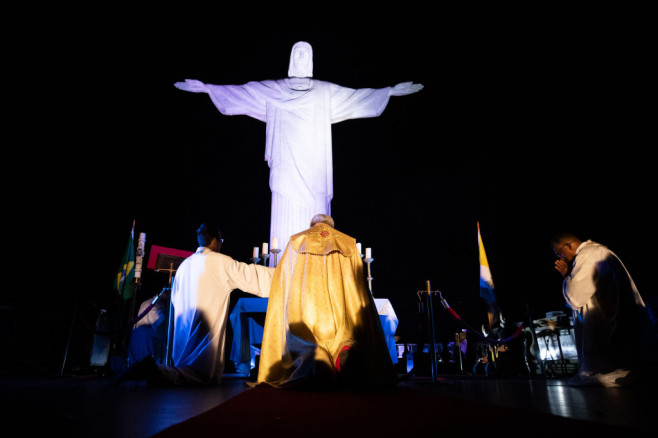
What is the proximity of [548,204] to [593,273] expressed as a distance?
5.49 m

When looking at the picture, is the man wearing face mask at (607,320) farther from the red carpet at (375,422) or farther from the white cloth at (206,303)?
the white cloth at (206,303)

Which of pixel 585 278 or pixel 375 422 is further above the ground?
pixel 585 278

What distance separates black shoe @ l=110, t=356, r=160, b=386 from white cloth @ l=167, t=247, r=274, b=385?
0.39 meters

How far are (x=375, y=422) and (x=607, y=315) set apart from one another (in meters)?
3.11

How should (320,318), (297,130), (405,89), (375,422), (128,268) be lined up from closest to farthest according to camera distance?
(375,422), (320,318), (297,130), (405,89), (128,268)

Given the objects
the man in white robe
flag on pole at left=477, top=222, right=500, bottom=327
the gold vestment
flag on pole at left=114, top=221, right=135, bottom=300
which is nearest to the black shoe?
the man in white robe

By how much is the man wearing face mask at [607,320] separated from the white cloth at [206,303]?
9.44 ft

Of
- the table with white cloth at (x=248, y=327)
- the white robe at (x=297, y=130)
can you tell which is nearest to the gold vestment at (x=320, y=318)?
the table with white cloth at (x=248, y=327)

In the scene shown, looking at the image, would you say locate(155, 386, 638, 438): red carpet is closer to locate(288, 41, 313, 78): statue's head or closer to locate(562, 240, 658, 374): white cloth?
locate(562, 240, 658, 374): white cloth

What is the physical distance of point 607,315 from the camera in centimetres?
336

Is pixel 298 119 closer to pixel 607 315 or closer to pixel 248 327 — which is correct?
pixel 248 327

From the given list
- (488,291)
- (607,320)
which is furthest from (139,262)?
(488,291)

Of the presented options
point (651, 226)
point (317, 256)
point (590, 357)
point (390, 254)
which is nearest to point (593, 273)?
point (590, 357)

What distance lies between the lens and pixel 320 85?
712 centimetres
